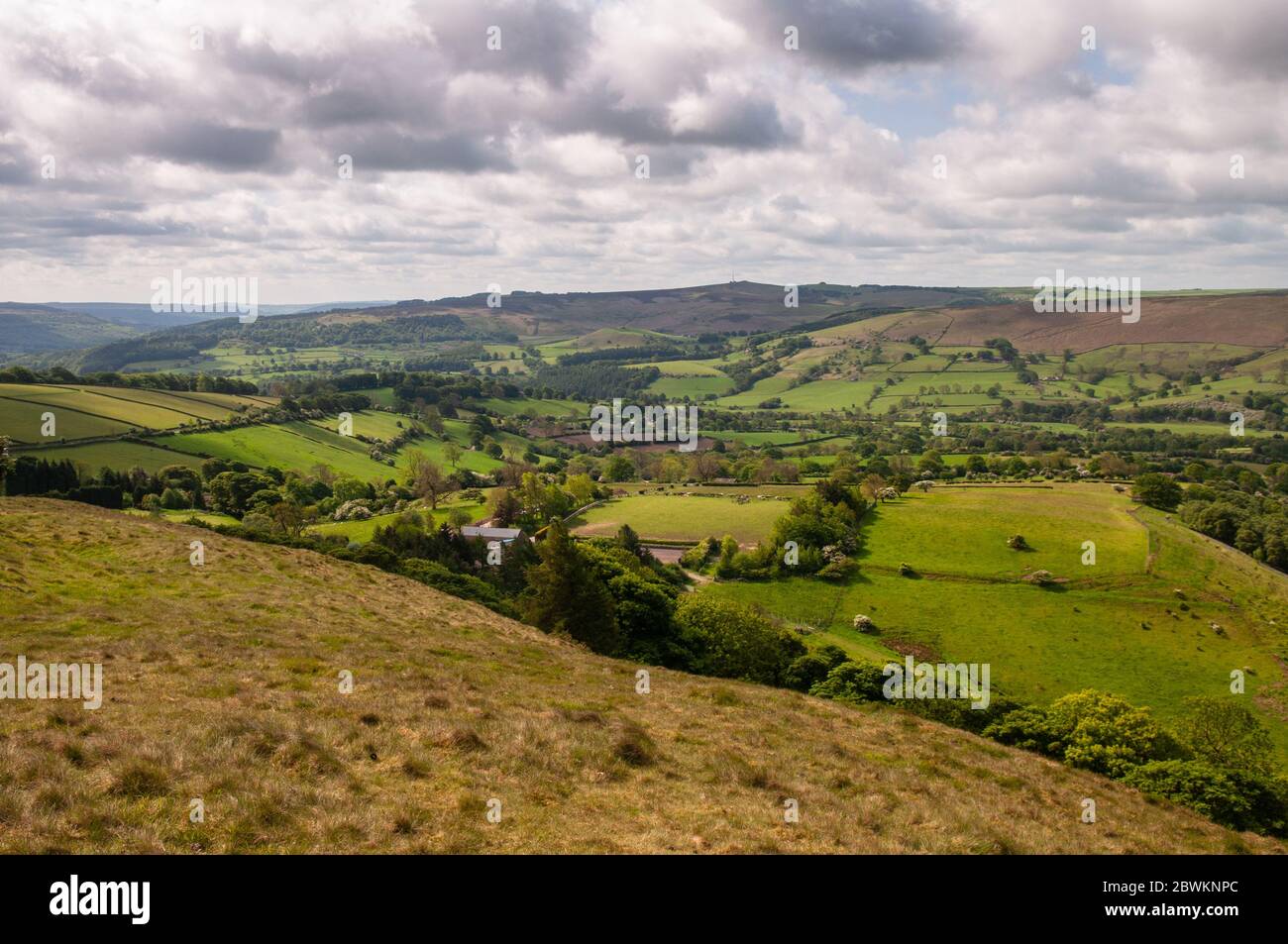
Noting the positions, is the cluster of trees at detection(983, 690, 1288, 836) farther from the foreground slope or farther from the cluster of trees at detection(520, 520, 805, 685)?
the cluster of trees at detection(520, 520, 805, 685)

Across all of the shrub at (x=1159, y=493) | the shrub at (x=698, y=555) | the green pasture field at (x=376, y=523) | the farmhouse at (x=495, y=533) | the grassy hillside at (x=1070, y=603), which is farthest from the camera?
the shrub at (x=1159, y=493)

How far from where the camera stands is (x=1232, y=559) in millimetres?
91562

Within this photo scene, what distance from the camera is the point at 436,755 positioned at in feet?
52.9

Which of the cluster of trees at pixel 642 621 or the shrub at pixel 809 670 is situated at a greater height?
the cluster of trees at pixel 642 621

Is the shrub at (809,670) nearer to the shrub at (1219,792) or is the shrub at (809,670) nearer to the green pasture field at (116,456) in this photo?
the shrub at (1219,792)

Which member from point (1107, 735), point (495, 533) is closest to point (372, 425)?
point (495, 533)

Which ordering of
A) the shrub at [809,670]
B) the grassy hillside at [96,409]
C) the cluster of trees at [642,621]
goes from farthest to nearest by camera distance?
the grassy hillside at [96,409] → the shrub at [809,670] → the cluster of trees at [642,621]

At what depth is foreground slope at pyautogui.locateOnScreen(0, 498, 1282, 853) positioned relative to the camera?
39.6ft

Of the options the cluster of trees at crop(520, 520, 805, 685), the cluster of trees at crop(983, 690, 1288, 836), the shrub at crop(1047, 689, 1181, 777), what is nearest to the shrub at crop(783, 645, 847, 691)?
the cluster of trees at crop(520, 520, 805, 685)

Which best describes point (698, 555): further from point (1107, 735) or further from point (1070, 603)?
point (1107, 735)

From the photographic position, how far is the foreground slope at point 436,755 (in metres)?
12.1

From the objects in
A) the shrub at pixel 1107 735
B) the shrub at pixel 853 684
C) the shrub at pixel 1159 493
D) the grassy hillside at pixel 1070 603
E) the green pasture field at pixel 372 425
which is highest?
the green pasture field at pixel 372 425

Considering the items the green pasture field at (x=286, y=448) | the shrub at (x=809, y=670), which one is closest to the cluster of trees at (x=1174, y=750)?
the shrub at (x=809, y=670)
